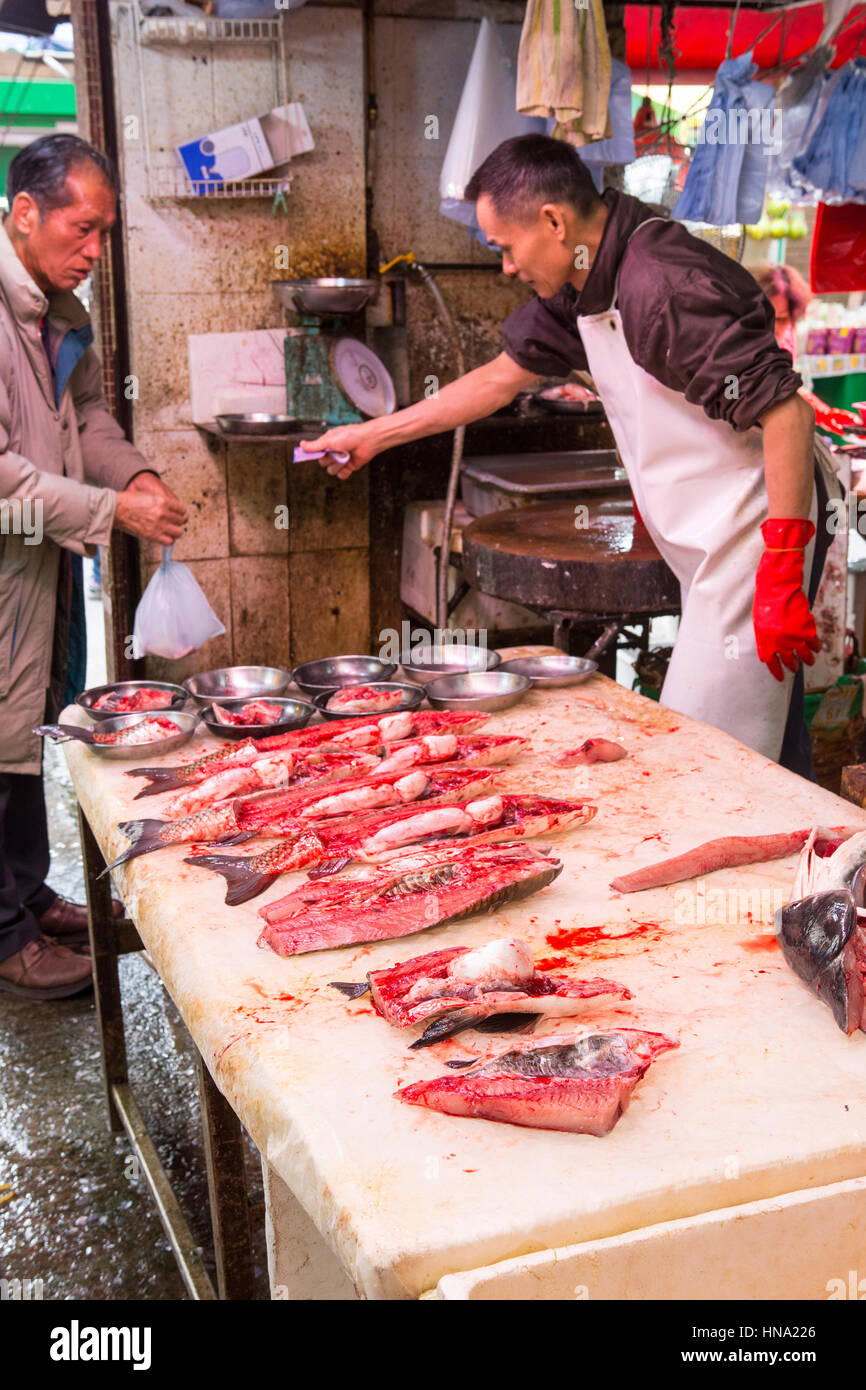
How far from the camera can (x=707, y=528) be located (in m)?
3.64

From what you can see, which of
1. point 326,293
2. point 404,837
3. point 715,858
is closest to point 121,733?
point 404,837

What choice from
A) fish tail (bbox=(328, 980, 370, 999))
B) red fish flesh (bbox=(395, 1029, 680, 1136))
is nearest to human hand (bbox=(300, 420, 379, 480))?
fish tail (bbox=(328, 980, 370, 999))

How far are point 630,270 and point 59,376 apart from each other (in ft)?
6.47

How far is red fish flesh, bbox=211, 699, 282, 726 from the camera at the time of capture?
318cm

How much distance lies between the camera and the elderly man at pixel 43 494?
3770mm

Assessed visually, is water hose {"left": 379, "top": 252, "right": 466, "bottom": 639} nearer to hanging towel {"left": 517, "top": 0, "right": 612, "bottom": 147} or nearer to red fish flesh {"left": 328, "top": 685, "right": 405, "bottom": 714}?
hanging towel {"left": 517, "top": 0, "right": 612, "bottom": 147}

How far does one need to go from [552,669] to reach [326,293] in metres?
2.77

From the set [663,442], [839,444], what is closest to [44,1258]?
[663,442]

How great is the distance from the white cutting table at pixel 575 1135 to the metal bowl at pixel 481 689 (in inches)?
33.1

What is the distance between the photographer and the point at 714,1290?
1.47 metres

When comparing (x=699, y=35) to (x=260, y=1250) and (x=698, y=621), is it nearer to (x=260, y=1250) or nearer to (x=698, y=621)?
(x=698, y=621)

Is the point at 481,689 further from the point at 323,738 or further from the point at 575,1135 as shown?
the point at 575,1135

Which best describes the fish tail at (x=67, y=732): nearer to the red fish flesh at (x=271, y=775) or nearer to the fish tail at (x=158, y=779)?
the fish tail at (x=158, y=779)

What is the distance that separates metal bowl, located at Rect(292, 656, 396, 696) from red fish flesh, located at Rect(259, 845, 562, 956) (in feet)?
4.26
